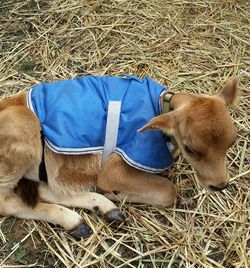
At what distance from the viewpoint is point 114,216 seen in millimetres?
4223

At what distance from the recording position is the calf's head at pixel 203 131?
12.1 feet

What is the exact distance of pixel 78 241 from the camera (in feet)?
13.6

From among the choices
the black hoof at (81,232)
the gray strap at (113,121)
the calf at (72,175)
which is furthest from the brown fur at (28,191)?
the gray strap at (113,121)

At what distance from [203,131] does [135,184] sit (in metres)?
0.93

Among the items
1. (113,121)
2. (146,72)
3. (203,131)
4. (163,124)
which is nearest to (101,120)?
(113,121)

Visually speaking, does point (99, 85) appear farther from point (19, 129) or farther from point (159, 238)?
point (159, 238)

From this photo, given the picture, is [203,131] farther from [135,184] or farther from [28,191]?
[28,191]

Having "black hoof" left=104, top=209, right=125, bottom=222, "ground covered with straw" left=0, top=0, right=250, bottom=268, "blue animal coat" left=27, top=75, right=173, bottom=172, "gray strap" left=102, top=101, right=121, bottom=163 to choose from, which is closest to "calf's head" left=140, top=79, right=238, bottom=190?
"blue animal coat" left=27, top=75, right=173, bottom=172

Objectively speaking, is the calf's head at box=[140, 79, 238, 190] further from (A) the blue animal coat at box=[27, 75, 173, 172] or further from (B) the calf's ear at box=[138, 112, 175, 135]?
(A) the blue animal coat at box=[27, 75, 173, 172]

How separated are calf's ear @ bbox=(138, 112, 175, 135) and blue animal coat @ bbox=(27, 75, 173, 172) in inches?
9.9

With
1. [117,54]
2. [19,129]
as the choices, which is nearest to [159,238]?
[19,129]

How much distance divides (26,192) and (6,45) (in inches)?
94.2

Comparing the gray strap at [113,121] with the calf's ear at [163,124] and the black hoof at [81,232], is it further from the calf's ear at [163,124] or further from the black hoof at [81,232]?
the black hoof at [81,232]

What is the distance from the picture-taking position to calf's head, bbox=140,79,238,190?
3680 millimetres
